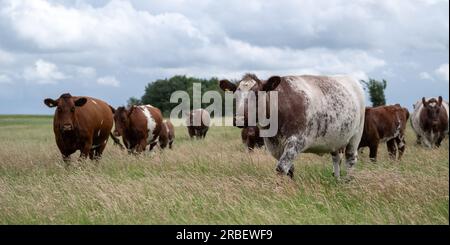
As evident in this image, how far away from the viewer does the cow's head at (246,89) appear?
8125 mm

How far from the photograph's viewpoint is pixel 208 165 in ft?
36.3

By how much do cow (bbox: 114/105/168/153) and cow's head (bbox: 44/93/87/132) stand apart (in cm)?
388

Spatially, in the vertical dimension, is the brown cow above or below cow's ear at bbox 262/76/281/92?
below

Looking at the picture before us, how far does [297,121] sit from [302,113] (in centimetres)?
16

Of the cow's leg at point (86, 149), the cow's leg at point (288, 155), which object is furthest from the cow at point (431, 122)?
the cow's leg at point (288, 155)

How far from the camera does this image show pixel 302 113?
8625mm

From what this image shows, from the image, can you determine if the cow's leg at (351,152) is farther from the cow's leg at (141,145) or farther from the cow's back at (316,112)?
the cow's leg at (141,145)

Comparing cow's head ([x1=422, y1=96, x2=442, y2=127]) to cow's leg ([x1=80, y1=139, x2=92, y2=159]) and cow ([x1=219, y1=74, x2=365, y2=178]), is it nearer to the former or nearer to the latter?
cow ([x1=219, y1=74, x2=365, y2=178])

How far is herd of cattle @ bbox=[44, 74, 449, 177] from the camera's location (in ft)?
28.2

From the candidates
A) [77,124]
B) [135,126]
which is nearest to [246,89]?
[77,124]

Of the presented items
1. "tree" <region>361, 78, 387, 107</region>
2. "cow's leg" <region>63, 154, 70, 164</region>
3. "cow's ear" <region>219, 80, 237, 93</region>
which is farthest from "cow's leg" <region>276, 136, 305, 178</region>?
"tree" <region>361, 78, 387, 107</region>

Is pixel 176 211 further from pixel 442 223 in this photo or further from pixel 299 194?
pixel 442 223

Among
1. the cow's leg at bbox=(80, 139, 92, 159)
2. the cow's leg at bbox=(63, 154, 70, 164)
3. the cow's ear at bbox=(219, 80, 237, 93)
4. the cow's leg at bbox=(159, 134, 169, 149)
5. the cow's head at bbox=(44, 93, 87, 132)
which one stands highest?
the cow's ear at bbox=(219, 80, 237, 93)

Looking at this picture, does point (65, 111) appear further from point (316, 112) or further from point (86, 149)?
point (316, 112)
